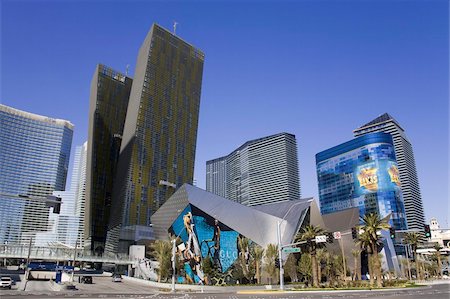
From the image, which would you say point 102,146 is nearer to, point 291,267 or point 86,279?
point 86,279

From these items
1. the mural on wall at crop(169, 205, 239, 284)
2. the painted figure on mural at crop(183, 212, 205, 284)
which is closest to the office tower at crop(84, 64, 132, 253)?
the mural on wall at crop(169, 205, 239, 284)

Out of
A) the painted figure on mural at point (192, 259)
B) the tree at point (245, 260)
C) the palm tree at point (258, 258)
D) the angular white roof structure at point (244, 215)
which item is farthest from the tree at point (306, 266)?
the painted figure on mural at point (192, 259)

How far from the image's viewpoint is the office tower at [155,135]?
145750 millimetres

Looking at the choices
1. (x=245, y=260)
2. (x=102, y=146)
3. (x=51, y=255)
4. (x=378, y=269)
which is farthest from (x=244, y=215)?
(x=102, y=146)

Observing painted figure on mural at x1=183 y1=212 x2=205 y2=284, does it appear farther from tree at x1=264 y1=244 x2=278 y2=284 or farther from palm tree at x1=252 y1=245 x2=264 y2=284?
tree at x1=264 y1=244 x2=278 y2=284

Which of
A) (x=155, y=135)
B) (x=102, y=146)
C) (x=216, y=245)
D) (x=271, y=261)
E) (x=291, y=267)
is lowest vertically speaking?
(x=291, y=267)

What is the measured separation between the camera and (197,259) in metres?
75.4

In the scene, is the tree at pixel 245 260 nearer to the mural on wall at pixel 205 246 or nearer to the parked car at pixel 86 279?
the mural on wall at pixel 205 246

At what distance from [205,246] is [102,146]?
406ft

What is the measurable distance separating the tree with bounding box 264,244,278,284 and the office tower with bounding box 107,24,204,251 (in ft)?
275

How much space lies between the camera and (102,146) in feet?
602

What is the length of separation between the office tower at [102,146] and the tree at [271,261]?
12927 cm

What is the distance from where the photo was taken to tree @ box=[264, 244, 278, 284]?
64.6m

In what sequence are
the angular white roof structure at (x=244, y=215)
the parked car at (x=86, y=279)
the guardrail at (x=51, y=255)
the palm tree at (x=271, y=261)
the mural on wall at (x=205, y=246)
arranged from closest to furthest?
the palm tree at (x=271, y=261), the parked car at (x=86, y=279), the mural on wall at (x=205, y=246), the angular white roof structure at (x=244, y=215), the guardrail at (x=51, y=255)
